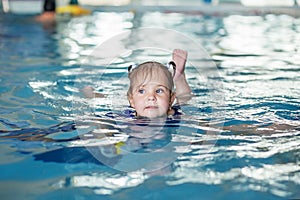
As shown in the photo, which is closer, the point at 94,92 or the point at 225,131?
the point at 225,131

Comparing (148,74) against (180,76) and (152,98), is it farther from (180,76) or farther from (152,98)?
(180,76)

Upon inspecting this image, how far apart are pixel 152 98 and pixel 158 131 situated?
7.0 inches

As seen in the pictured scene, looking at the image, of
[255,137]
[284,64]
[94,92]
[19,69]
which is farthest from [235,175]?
[284,64]

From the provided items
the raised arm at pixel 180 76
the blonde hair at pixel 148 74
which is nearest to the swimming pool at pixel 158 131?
the raised arm at pixel 180 76

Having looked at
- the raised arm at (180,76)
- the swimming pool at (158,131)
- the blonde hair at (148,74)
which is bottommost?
the swimming pool at (158,131)

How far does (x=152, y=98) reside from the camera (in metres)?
2.54

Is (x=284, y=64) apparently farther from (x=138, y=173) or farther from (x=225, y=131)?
(x=138, y=173)

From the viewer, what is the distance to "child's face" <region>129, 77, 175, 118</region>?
255 cm

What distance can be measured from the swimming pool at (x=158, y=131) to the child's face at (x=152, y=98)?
120mm

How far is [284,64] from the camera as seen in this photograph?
5.34 m

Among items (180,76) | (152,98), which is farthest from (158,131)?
(180,76)

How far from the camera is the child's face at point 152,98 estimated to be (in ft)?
8.36

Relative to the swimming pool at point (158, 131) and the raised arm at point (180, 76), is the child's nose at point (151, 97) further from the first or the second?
the raised arm at point (180, 76)

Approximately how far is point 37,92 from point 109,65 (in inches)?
61.0
